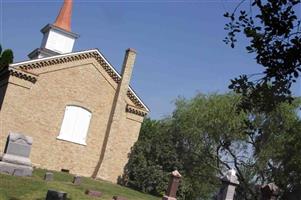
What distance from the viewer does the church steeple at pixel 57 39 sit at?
47.0m

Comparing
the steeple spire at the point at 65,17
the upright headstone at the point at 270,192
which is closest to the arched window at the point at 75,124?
the steeple spire at the point at 65,17

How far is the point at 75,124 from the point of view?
3269 centimetres

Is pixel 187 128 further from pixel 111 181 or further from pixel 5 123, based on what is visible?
pixel 5 123

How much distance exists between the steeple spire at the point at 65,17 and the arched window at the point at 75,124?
1822cm

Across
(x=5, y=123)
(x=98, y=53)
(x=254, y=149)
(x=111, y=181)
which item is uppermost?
(x=98, y=53)

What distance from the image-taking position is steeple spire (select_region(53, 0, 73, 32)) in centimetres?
4915

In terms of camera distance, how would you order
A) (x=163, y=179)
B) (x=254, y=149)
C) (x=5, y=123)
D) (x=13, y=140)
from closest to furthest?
(x=13, y=140) < (x=5, y=123) < (x=163, y=179) < (x=254, y=149)

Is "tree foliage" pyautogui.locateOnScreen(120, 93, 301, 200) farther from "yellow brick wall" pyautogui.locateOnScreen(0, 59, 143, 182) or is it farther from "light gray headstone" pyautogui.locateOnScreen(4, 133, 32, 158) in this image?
"light gray headstone" pyautogui.locateOnScreen(4, 133, 32, 158)

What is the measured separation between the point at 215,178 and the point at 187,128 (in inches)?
178

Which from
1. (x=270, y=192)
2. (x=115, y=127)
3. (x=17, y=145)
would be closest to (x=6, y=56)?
(x=115, y=127)

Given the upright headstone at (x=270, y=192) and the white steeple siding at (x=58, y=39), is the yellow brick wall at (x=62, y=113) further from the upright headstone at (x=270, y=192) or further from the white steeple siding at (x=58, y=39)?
the upright headstone at (x=270, y=192)

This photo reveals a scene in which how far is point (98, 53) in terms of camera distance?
3381cm

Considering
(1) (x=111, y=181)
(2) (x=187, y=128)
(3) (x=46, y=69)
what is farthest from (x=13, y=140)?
(2) (x=187, y=128)

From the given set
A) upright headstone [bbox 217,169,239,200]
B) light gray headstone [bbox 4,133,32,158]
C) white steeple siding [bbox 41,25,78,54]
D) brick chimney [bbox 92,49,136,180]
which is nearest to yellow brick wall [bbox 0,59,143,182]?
brick chimney [bbox 92,49,136,180]
